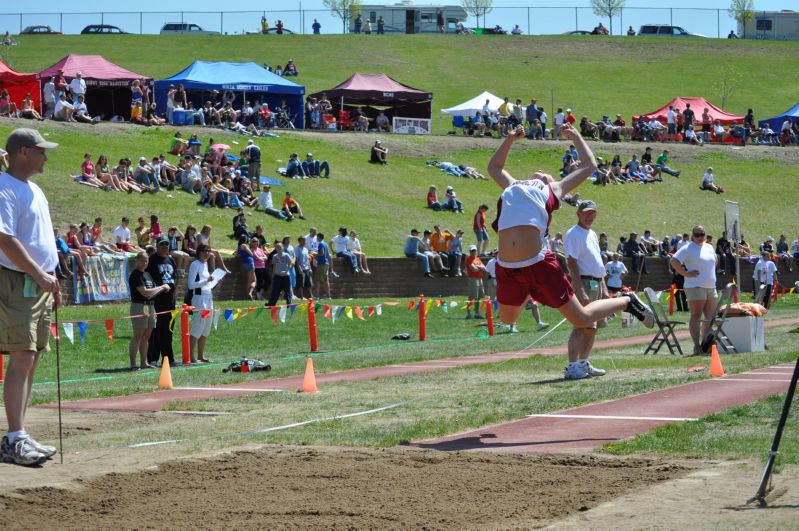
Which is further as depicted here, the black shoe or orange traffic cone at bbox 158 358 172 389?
orange traffic cone at bbox 158 358 172 389

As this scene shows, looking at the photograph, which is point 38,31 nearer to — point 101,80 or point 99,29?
point 99,29

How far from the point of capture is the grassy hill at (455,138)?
127 feet

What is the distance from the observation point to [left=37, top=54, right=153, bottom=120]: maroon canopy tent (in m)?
44.0

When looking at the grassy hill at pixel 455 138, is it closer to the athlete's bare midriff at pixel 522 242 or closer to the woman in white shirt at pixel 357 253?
the woman in white shirt at pixel 357 253

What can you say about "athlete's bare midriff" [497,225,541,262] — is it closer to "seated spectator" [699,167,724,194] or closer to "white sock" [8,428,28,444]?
"white sock" [8,428,28,444]

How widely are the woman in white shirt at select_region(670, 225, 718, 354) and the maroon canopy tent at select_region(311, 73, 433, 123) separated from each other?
36.8 m

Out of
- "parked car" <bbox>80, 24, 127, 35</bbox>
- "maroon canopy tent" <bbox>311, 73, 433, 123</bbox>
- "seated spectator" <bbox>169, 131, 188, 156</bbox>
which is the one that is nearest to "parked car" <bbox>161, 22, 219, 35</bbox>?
"parked car" <bbox>80, 24, 127, 35</bbox>

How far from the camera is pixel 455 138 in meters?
55.0

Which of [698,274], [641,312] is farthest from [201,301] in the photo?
[641,312]

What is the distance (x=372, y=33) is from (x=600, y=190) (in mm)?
49744

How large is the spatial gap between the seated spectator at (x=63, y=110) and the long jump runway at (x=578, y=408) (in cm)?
2851

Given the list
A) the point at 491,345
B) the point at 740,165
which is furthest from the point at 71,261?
the point at 740,165

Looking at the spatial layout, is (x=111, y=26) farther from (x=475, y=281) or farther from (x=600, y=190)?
(x=475, y=281)

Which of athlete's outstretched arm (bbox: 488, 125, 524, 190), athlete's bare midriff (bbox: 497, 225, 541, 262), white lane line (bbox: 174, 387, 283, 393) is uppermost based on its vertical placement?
athlete's outstretched arm (bbox: 488, 125, 524, 190)
